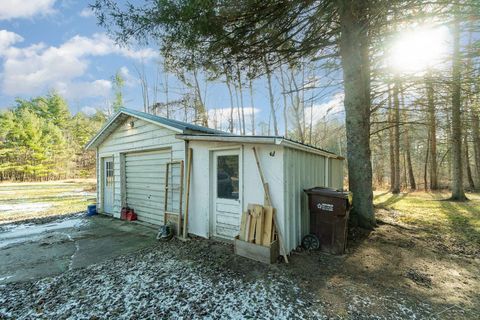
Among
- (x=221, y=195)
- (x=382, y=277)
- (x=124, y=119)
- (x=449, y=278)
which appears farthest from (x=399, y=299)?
(x=124, y=119)

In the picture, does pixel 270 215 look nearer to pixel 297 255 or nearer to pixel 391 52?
pixel 297 255

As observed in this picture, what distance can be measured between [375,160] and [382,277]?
21.9m

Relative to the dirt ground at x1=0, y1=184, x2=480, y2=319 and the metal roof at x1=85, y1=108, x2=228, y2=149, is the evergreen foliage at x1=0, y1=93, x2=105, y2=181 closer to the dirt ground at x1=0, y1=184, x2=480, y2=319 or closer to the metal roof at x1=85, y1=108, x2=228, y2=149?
the metal roof at x1=85, y1=108, x2=228, y2=149

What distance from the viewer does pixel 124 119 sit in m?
7.04

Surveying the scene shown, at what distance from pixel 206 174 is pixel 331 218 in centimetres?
269

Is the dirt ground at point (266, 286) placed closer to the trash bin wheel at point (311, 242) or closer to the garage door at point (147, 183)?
the trash bin wheel at point (311, 242)

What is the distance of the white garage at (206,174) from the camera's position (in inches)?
157

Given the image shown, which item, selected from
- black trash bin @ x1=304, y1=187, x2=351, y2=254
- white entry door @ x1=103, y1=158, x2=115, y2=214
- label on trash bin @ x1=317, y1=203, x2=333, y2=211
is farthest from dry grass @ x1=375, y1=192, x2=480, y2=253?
white entry door @ x1=103, y1=158, x2=115, y2=214

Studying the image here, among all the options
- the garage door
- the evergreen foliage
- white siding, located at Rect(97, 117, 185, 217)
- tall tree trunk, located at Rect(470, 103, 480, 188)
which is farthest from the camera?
the evergreen foliage

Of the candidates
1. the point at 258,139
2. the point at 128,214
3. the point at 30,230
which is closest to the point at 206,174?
the point at 258,139

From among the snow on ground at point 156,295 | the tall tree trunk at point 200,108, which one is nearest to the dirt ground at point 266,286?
the snow on ground at point 156,295

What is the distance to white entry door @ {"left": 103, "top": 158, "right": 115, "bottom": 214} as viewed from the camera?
7793mm

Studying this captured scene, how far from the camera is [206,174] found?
4.89 metres

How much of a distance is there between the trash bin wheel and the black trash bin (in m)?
0.06
